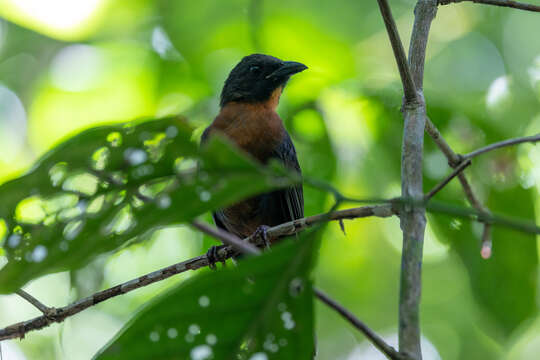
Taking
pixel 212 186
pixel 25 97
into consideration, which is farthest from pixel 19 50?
pixel 212 186

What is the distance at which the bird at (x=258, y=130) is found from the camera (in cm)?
416

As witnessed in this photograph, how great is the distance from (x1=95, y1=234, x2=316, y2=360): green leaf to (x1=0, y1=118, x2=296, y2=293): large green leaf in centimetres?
17

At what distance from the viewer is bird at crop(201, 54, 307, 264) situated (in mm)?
4160

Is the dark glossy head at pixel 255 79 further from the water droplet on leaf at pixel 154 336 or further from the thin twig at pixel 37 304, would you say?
the water droplet on leaf at pixel 154 336

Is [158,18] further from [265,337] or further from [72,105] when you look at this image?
[265,337]

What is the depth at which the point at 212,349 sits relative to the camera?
1.33 m

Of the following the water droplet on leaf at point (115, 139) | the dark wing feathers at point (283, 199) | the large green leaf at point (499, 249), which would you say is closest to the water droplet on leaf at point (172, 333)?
the water droplet on leaf at point (115, 139)

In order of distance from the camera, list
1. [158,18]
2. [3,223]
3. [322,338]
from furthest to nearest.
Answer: [322,338] < [158,18] < [3,223]

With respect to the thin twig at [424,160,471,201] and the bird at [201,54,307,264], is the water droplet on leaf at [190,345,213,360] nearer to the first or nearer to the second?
the thin twig at [424,160,471,201]

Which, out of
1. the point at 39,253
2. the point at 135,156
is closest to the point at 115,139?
the point at 135,156

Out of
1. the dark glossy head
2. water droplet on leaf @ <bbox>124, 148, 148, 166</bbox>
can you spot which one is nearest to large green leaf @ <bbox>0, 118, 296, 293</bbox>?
water droplet on leaf @ <bbox>124, 148, 148, 166</bbox>

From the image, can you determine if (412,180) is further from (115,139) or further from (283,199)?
(283,199)

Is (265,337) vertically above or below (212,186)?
below

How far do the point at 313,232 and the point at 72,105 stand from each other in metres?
3.75
